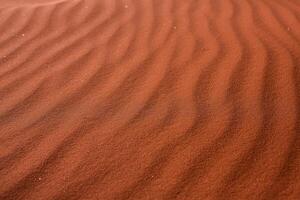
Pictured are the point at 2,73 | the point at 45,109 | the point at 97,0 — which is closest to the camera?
the point at 45,109

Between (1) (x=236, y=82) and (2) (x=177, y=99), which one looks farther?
(1) (x=236, y=82)

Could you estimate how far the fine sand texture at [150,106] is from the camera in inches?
70.8

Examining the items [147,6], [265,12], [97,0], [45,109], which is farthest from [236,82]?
[97,0]

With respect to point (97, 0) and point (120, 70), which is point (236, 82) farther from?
point (97, 0)

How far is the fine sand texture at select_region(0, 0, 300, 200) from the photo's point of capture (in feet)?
5.90

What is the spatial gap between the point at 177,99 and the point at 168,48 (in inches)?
29.2

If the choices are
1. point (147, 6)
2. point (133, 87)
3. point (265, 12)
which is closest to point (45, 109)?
point (133, 87)

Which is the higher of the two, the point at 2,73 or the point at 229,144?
the point at 2,73

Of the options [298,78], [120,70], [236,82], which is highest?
[120,70]

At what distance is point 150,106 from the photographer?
229cm

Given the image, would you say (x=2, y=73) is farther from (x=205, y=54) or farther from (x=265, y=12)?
(x=265, y=12)

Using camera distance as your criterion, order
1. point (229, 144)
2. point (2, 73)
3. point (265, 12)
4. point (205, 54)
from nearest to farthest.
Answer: point (229, 144)
point (2, 73)
point (205, 54)
point (265, 12)

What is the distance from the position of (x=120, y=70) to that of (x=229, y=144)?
996 mm

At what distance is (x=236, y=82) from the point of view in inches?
98.2
